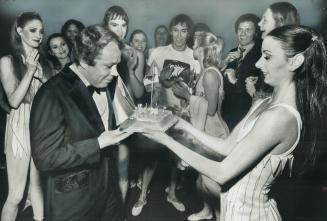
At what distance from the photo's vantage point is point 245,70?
261 cm

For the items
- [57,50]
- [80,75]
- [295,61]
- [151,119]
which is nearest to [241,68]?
[295,61]

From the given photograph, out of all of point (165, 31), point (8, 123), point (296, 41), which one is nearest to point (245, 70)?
point (296, 41)

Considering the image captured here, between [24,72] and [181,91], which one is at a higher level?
[24,72]

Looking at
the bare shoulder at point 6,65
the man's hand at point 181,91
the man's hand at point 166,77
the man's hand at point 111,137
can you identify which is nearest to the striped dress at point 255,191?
the man's hand at point 181,91

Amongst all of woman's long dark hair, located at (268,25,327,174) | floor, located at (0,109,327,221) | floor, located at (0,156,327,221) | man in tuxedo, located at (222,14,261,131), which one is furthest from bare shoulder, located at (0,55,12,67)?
woman's long dark hair, located at (268,25,327,174)

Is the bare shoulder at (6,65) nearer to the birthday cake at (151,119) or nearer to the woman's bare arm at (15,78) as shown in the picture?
the woman's bare arm at (15,78)

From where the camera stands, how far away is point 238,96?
262cm

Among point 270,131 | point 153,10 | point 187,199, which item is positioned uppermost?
point 153,10

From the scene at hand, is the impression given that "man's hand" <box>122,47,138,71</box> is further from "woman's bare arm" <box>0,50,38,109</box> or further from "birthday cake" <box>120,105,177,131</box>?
"woman's bare arm" <box>0,50,38,109</box>

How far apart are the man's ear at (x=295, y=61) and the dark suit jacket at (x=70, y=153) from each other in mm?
1319

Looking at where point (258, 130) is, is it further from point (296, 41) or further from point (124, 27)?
point (124, 27)

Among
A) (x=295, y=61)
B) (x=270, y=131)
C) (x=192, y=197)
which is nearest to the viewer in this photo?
(x=270, y=131)

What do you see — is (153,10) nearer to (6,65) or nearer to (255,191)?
(6,65)

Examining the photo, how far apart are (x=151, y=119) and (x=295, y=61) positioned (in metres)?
1.00
